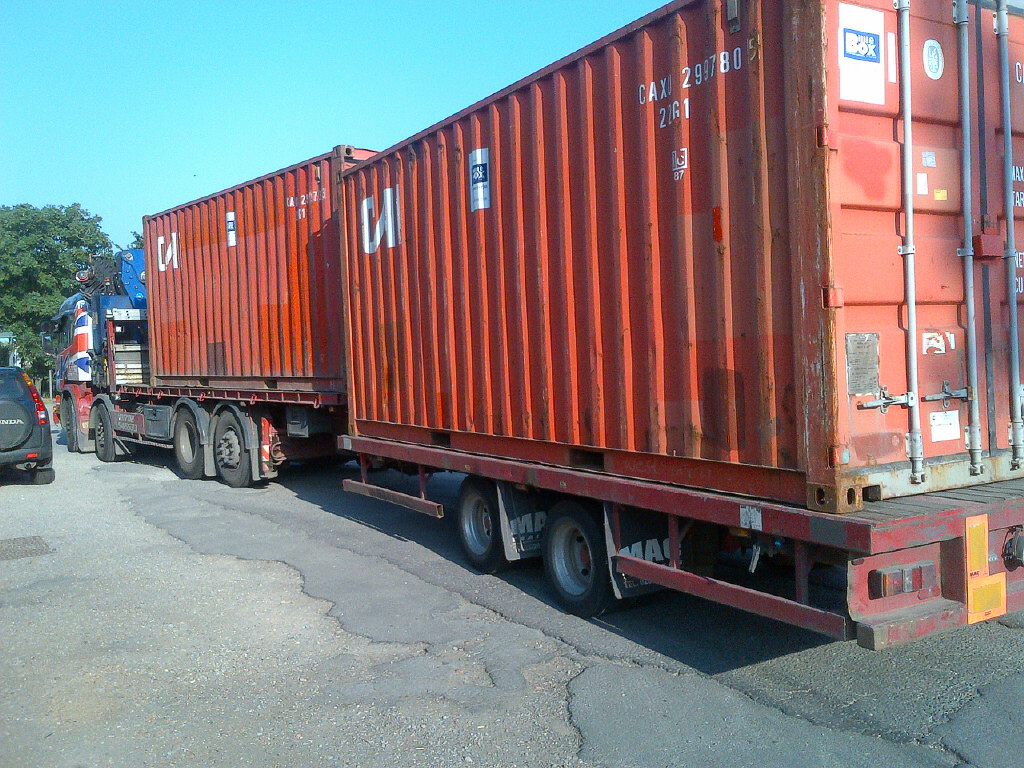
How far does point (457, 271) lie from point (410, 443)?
180 cm

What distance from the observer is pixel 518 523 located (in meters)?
6.72

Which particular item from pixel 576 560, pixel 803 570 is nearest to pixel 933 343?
pixel 803 570

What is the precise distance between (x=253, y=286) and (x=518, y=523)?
6164 millimetres

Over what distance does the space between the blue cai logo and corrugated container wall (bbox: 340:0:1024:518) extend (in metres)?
0.01

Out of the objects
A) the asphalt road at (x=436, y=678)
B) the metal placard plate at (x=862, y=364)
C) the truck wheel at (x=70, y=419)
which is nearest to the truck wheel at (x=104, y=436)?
the truck wheel at (x=70, y=419)

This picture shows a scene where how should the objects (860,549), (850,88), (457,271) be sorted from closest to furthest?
(860,549) → (850,88) → (457,271)

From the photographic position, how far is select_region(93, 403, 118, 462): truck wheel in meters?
15.6

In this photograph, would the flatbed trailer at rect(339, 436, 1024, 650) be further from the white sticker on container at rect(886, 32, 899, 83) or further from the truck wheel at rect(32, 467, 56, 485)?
the truck wheel at rect(32, 467, 56, 485)

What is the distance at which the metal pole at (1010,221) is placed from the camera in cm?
462

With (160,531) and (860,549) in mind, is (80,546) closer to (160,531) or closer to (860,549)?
(160,531)

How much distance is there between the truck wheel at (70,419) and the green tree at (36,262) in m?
18.0

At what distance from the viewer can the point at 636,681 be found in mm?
4770

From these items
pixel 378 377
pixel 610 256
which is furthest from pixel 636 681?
pixel 378 377

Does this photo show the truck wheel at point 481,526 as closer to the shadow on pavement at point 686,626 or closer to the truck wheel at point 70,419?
the shadow on pavement at point 686,626
